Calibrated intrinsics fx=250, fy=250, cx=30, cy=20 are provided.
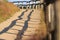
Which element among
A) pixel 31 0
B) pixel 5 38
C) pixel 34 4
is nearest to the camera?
pixel 5 38

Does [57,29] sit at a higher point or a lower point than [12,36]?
higher

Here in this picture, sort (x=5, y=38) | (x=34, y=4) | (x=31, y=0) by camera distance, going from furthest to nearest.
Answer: (x=31, y=0) → (x=34, y=4) → (x=5, y=38)

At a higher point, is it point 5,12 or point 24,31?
point 5,12

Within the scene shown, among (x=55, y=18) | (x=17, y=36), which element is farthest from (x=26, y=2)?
(x=55, y=18)

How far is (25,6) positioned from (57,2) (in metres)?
27.4

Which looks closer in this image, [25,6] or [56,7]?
[56,7]

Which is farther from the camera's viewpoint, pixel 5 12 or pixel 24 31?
pixel 5 12

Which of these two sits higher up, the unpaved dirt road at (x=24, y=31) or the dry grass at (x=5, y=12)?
the dry grass at (x=5, y=12)

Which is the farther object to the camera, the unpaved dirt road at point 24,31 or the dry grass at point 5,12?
the dry grass at point 5,12

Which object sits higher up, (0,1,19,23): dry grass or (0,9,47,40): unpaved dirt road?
(0,1,19,23): dry grass

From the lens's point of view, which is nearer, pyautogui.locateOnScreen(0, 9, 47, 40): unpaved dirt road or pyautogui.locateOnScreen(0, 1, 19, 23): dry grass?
pyautogui.locateOnScreen(0, 9, 47, 40): unpaved dirt road

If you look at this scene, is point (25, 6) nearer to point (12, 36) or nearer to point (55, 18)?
point (12, 36)

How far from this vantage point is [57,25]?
2.25 meters

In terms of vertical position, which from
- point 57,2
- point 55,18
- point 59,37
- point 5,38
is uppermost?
point 57,2
